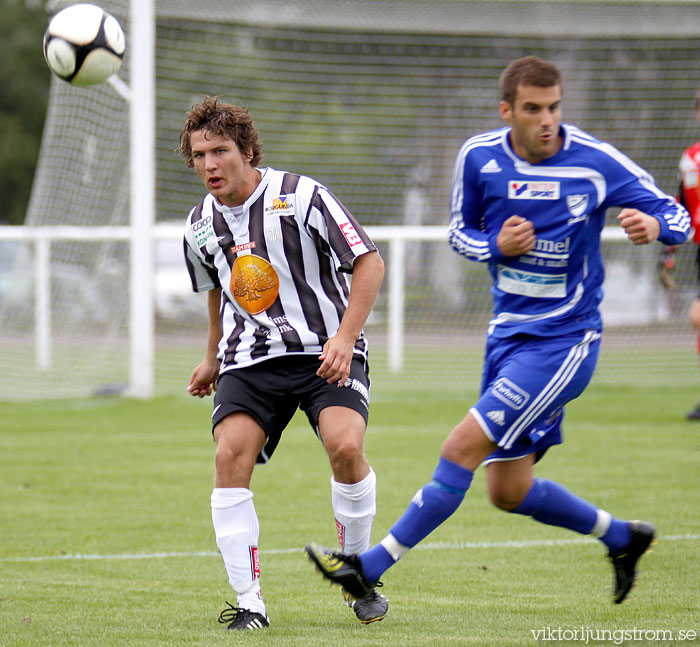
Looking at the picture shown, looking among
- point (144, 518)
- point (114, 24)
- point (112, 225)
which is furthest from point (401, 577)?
point (112, 225)

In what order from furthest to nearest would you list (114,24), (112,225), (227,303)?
(112,225)
(114,24)
(227,303)

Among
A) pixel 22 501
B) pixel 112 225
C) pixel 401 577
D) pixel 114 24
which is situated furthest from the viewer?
pixel 112 225

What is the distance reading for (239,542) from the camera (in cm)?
395

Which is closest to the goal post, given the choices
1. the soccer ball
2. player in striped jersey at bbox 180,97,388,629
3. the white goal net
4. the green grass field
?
the white goal net

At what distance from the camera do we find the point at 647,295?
14172 millimetres

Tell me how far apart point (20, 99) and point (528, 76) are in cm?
3512

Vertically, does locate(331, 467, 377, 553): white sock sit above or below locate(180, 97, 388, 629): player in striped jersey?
below

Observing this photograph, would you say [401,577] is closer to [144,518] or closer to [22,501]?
[144,518]

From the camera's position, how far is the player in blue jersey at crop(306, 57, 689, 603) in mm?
3873

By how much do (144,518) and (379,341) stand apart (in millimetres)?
8017

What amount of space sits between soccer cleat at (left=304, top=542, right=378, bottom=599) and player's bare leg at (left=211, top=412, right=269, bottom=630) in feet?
1.00

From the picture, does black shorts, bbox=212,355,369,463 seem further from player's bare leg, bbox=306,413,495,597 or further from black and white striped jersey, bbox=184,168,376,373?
player's bare leg, bbox=306,413,495,597

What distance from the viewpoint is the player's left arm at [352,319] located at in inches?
154

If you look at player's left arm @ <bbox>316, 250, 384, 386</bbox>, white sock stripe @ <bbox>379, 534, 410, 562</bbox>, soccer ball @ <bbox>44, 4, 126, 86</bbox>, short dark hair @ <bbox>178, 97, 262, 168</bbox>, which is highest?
soccer ball @ <bbox>44, 4, 126, 86</bbox>
